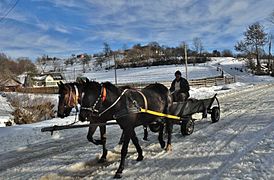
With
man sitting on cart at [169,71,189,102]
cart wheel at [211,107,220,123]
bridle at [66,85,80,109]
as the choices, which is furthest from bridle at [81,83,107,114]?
cart wheel at [211,107,220,123]

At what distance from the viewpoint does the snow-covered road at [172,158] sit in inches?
217

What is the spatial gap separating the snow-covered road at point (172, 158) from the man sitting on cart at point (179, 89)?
1.09 meters

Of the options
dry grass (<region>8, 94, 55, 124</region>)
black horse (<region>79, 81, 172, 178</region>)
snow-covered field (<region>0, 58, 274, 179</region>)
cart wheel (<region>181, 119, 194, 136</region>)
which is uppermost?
black horse (<region>79, 81, 172, 178</region>)

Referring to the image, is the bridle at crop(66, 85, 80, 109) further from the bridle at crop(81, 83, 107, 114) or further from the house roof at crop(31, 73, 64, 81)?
the house roof at crop(31, 73, 64, 81)

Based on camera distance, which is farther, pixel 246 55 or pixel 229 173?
pixel 246 55

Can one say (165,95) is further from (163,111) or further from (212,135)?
(212,135)

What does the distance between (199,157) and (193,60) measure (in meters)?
108

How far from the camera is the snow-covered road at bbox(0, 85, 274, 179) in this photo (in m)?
5.52

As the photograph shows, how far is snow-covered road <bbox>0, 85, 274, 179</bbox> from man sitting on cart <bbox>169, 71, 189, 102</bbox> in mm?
1093

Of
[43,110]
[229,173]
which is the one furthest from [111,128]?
[43,110]

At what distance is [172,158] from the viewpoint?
652 cm

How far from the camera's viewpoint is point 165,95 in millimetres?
7465

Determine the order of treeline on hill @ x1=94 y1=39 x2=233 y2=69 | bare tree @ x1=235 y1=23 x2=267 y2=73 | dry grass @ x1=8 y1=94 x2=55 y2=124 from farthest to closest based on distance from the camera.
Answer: treeline on hill @ x1=94 y1=39 x2=233 y2=69
bare tree @ x1=235 y1=23 x2=267 y2=73
dry grass @ x1=8 y1=94 x2=55 y2=124

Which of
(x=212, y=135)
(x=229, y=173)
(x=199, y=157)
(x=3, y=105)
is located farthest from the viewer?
(x=3, y=105)
